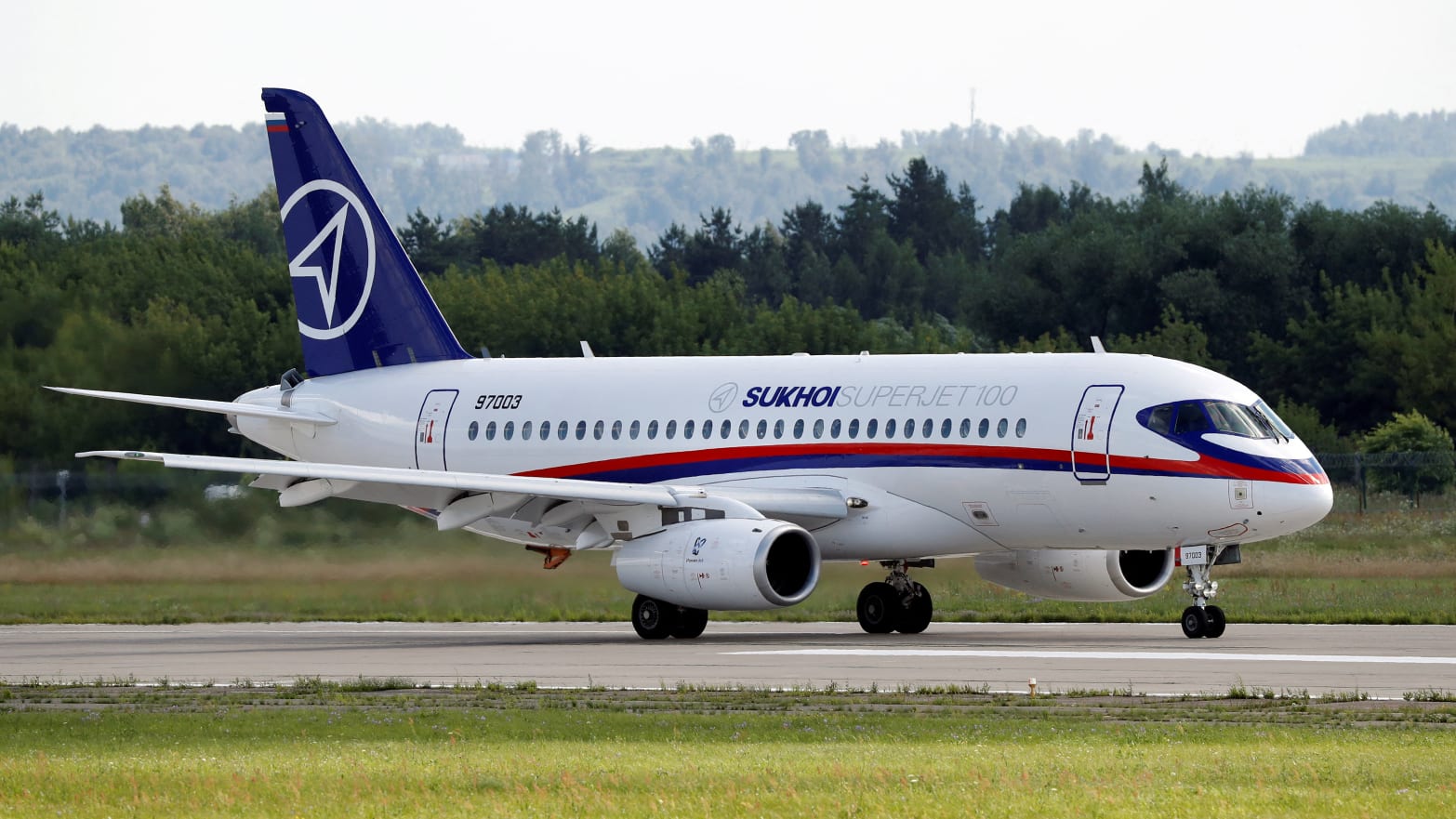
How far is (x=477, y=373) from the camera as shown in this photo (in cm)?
3556

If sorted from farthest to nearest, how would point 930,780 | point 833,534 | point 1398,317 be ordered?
point 1398,317, point 833,534, point 930,780

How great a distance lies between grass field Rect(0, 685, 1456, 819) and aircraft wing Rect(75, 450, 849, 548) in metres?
8.26

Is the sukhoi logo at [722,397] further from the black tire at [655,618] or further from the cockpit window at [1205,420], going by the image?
the cockpit window at [1205,420]

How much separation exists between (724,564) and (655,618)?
2328 mm

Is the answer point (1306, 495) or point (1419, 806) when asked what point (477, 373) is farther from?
point (1419, 806)

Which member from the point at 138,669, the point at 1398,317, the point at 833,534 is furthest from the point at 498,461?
the point at 1398,317

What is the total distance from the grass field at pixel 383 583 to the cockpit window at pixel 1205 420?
15.2 ft

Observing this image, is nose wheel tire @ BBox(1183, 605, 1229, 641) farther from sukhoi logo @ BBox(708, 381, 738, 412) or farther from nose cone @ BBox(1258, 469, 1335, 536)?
sukhoi logo @ BBox(708, 381, 738, 412)

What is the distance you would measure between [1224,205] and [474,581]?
52587 mm

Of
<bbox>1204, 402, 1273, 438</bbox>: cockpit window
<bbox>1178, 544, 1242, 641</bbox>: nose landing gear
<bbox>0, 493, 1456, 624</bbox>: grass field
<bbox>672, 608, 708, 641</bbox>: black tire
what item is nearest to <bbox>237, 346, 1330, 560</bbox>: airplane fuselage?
<bbox>1204, 402, 1273, 438</bbox>: cockpit window

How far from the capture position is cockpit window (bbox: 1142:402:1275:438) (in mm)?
27625

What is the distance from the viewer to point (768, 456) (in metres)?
31.0

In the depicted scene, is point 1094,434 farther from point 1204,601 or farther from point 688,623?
point 688,623

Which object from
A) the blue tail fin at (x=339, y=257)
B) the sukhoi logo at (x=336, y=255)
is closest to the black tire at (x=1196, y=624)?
the blue tail fin at (x=339, y=257)
